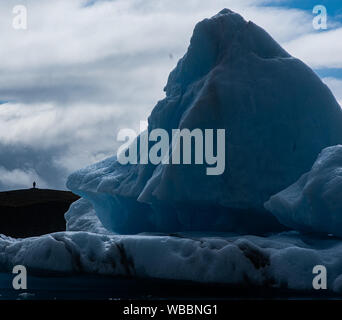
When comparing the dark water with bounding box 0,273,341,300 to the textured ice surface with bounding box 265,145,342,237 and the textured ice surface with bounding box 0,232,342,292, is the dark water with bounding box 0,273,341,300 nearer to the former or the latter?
the textured ice surface with bounding box 0,232,342,292

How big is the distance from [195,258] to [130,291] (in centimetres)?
169

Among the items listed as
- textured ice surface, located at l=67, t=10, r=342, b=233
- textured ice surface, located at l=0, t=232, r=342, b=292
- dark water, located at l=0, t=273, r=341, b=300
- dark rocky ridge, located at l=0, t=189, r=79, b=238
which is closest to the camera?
dark water, located at l=0, t=273, r=341, b=300

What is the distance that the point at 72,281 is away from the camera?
11.9 m

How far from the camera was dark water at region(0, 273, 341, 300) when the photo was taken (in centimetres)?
981

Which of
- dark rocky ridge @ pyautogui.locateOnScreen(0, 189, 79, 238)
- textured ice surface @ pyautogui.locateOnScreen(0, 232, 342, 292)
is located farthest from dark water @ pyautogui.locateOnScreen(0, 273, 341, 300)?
dark rocky ridge @ pyautogui.locateOnScreen(0, 189, 79, 238)

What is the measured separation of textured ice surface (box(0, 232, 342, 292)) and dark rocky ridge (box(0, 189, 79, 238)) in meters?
21.5

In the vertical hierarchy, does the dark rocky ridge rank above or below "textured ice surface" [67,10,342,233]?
below

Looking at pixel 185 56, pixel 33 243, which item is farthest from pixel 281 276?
pixel 185 56

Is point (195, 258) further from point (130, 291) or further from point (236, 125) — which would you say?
point (236, 125)

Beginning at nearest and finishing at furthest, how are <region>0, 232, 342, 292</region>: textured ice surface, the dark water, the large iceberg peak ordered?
1. the dark water
2. <region>0, 232, 342, 292</region>: textured ice surface
3. the large iceberg peak

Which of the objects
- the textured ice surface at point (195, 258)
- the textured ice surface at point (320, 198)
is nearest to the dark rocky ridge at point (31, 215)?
the textured ice surface at point (195, 258)

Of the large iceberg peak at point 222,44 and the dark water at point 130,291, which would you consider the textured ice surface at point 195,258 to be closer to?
the dark water at point 130,291
